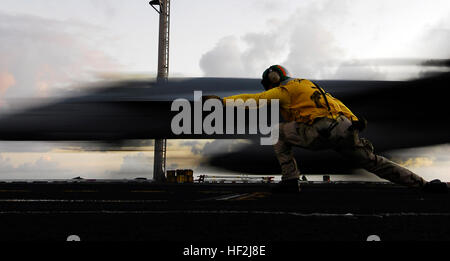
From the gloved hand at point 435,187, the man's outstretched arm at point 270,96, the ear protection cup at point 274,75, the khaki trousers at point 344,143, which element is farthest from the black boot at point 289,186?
the gloved hand at point 435,187

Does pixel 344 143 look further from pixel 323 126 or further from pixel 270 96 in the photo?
pixel 270 96

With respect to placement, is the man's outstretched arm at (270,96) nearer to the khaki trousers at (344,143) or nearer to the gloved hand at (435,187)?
the khaki trousers at (344,143)

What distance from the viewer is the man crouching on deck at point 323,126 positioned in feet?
16.5

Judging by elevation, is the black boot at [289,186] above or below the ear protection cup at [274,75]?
below

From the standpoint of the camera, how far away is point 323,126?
502 centimetres

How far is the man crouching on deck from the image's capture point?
502cm

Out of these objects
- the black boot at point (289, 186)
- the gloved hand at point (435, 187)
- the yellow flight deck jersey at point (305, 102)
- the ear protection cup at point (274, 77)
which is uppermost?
the ear protection cup at point (274, 77)

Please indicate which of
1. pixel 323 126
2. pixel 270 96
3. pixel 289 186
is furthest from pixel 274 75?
pixel 289 186

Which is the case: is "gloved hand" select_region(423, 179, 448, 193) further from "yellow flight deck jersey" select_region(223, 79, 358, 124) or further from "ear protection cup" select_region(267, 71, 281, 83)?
"ear protection cup" select_region(267, 71, 281, 83)

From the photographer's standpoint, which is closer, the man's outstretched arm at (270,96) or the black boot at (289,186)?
the man's outstretched arm at (270,96)

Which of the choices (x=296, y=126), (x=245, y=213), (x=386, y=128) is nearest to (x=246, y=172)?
(x=386, y=128)

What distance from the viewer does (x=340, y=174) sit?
1111 cm
